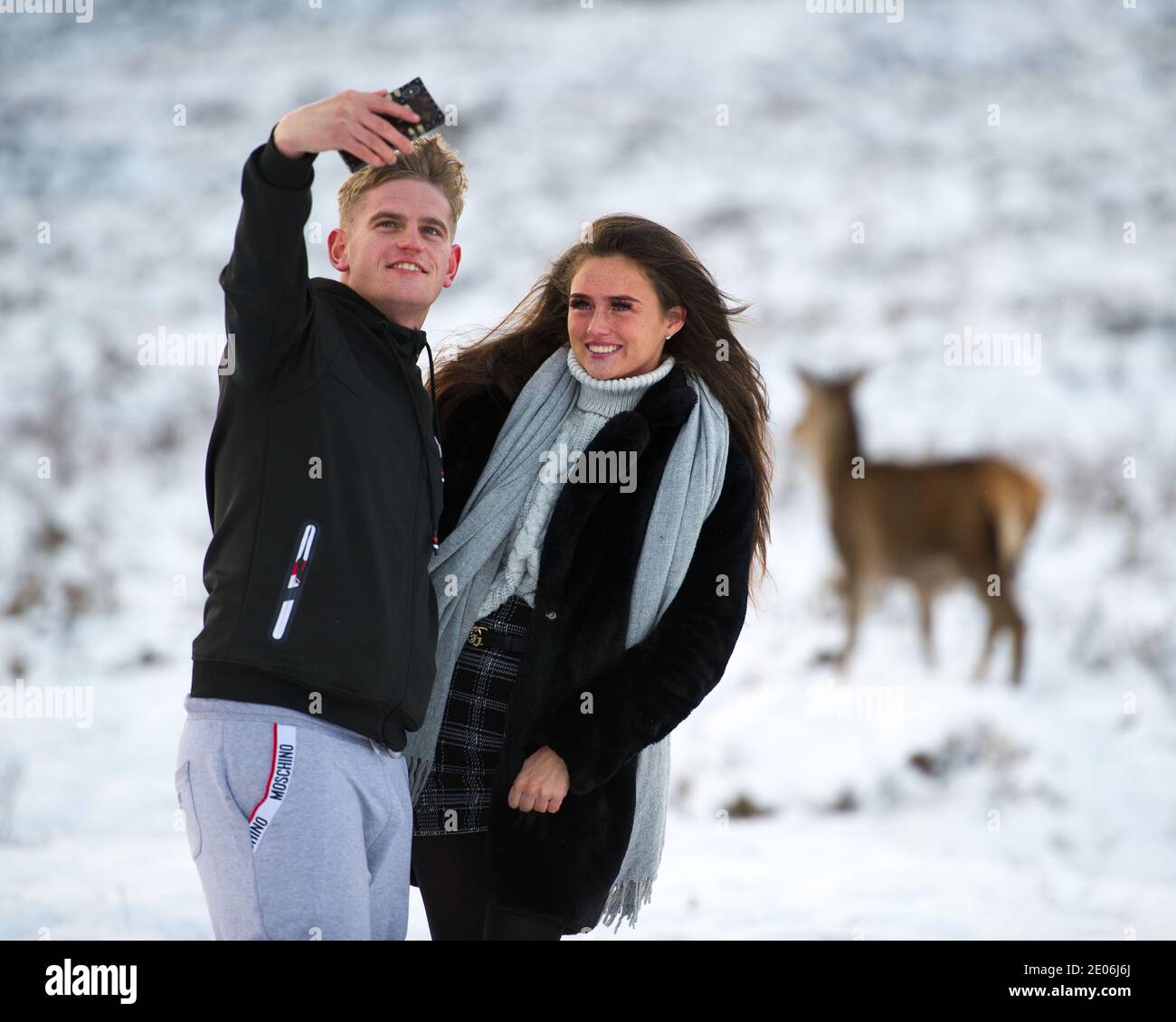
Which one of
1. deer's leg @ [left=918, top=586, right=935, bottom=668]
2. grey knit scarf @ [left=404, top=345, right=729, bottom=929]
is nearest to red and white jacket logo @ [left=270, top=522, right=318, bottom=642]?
grey knit scarf @ [left=404, top=345, right=729, bottom=929]

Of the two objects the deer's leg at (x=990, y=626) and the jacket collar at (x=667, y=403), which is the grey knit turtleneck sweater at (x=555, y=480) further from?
the deer's leg at (x=990, y=626)

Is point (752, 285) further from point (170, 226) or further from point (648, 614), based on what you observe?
point (648, 614)

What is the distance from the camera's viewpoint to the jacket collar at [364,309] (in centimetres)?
176

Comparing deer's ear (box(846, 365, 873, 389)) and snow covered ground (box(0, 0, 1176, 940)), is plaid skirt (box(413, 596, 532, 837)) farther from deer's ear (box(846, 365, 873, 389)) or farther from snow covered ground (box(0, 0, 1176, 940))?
deer's ear (box(846, 365, 873, 389))

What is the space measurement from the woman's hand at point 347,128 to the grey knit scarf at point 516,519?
0.65 m

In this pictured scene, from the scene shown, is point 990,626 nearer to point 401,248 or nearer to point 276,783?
point 401,248

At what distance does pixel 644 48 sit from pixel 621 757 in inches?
193

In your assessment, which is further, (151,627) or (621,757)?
(151,627)

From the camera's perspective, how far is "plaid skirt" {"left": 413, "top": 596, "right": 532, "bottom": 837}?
6.54 feet

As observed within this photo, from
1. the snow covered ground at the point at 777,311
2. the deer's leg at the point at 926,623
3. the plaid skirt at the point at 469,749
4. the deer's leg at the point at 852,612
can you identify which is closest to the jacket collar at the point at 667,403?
the plaid skirt at the point at 469,749

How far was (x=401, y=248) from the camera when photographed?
1.83 meters

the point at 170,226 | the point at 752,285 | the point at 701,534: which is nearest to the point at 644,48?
the point at 752,285

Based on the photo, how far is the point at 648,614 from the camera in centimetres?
200
